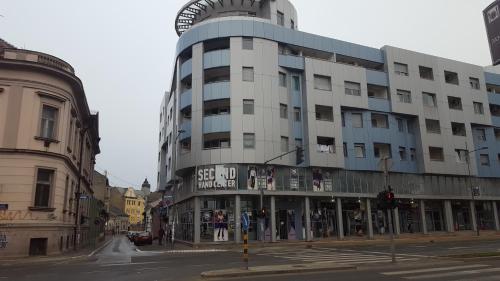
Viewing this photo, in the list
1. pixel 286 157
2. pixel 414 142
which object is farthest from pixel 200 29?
pixel 414 142

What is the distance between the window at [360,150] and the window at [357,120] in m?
2.05

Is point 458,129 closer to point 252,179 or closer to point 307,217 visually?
point 307,217

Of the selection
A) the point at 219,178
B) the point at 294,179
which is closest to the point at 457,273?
the point at 219,178

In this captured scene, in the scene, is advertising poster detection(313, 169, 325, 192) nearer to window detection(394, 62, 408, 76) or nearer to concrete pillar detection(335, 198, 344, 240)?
concrete pillar detection(335, 198, 344, 240)

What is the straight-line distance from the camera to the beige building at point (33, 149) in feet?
77.7

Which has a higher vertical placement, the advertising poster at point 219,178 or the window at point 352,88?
the window at point 352,88

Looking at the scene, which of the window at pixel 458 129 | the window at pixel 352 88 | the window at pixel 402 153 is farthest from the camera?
the window at pixel 458 129

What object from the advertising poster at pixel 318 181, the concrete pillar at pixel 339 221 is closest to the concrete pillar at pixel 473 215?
the concrete pillar at pixel 339 221

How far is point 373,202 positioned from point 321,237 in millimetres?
7455

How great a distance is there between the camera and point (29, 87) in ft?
82.6

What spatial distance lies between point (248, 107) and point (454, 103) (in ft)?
93.4

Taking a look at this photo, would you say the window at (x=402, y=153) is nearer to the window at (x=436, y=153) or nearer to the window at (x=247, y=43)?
the window at (x=436, y=153)

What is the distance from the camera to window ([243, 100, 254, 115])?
127ft

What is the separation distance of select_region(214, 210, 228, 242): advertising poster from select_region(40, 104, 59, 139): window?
15.9 metres
